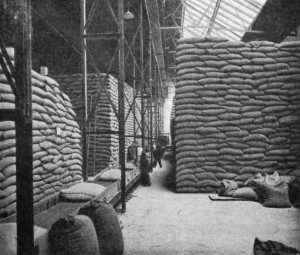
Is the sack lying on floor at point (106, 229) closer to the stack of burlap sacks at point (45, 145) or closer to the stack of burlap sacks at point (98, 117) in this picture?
the stack of burlap sacks at point (45, 145)

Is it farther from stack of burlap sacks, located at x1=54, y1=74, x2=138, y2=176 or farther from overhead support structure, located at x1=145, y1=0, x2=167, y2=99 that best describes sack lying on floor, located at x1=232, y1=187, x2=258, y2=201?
overhead support structure, located at x1=145, y1=0, x2=167, y2=99

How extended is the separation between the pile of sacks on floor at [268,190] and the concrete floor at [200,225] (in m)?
0.18

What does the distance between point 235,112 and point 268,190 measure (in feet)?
5.60

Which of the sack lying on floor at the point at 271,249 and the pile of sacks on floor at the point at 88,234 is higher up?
the pile of sacks on floor at the point at 88,234

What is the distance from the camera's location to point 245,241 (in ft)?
11.2

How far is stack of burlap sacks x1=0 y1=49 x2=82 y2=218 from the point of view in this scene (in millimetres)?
3348

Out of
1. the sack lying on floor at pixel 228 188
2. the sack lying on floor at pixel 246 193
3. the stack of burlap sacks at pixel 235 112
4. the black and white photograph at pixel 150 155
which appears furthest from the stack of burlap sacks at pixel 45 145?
the sack lying on floor at pixel 246 193

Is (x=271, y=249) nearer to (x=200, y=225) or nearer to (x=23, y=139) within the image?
(x=200, y=225)

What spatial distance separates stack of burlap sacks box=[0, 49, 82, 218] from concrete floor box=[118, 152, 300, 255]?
4.21 ft

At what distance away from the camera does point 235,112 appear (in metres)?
6.27

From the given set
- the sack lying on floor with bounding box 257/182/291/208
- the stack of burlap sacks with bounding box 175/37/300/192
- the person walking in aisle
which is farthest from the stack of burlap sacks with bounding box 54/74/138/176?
the sack lying on floor with bounding box 257/182/291/208

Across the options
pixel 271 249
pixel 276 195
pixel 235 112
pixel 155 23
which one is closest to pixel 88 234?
pixel 271 249

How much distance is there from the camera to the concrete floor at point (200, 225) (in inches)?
129

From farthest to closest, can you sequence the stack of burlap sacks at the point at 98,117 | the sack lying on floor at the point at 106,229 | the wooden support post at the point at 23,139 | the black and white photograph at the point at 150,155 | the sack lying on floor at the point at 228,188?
the stack of burlap sacks at the point at 98,117, the sack lying on floor at the point at 228,188, the sack lying on floor at the point at 106,229, the black and white photograph at the point at 150,155, the wooden support post at the point at 23,139
